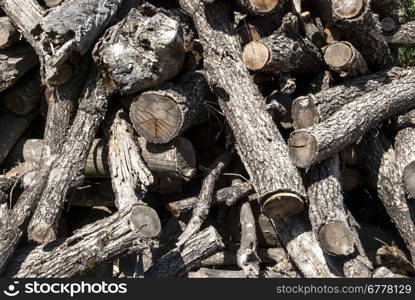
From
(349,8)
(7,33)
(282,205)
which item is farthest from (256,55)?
(7,33)

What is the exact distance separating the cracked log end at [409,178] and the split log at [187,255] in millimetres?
1647

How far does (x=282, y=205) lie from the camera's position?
492cm

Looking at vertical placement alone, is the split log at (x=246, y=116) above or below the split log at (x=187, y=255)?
above

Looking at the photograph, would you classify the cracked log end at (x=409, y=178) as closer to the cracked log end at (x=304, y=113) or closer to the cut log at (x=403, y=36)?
the cracked log end at (x=304, y=113)

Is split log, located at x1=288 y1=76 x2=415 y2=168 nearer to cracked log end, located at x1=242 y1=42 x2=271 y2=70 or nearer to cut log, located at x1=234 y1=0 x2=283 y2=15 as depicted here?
cracked log end, located at x1=242 y1=42 x2=271 y2=70

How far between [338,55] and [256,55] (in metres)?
0.78

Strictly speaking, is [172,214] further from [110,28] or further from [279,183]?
[110,28]

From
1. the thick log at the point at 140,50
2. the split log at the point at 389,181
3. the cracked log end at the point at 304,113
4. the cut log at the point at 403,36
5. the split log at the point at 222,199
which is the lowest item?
the split log at the point at 389,181

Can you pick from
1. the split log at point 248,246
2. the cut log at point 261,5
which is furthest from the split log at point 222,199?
the cut log at point 261,5

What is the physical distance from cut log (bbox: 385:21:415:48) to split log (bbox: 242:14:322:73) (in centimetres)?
118

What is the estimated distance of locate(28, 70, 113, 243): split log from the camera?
4.71 metres

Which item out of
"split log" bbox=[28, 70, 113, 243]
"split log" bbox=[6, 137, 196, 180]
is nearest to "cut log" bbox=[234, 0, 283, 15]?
"split log" bbox=[6, 137, 196, 180]

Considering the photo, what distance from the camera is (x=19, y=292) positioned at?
4.57 meters

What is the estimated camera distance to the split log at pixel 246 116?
490cm
